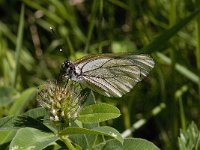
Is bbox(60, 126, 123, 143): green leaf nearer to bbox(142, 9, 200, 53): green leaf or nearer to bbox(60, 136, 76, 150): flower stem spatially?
bbox(60, 136, 76, 150): flower stem

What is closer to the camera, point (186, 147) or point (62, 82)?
point (62, 82)

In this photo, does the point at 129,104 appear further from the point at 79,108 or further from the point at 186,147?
the point at 79,108

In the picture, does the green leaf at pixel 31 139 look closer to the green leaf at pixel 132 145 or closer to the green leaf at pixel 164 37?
the green leaf at pixel 132 145

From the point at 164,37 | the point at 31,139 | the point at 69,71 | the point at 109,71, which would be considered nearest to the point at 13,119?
the point at 31,139

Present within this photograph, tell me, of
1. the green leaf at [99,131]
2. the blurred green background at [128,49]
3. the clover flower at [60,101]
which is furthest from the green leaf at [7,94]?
the green leaf at [99,131]

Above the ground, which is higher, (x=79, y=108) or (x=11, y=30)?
(x=11, y=30)

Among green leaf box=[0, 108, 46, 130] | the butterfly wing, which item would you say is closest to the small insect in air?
the butterfly wing

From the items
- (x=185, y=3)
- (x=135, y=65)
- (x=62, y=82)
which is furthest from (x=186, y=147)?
(x=185, y=3)
